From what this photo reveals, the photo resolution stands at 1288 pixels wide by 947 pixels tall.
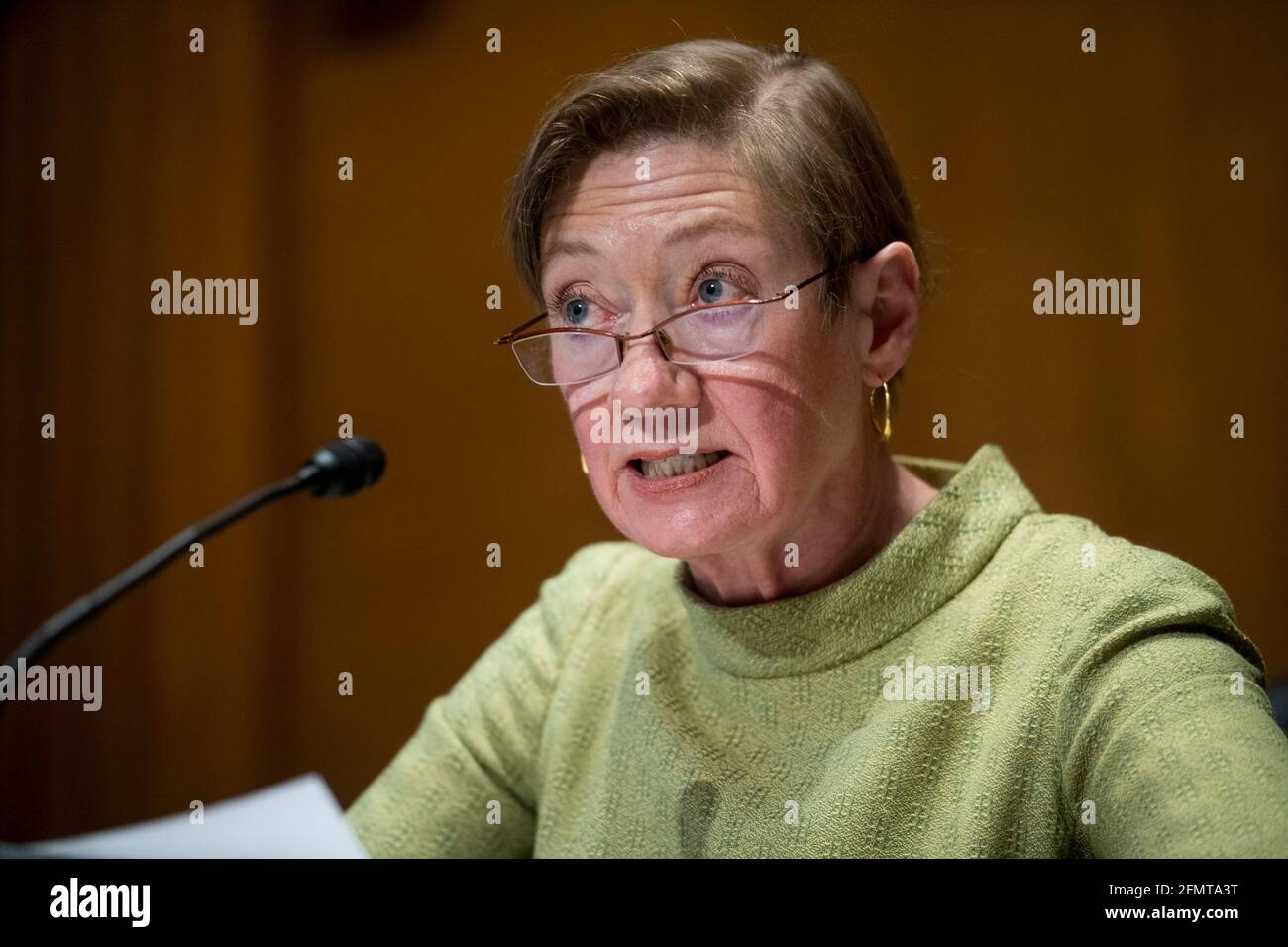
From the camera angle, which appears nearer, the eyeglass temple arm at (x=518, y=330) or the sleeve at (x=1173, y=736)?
the sleeve at (x=1173, y=736)

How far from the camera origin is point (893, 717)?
4.01ft

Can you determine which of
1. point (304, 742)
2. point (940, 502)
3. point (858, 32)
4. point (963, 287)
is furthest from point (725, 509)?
point (304, 742)

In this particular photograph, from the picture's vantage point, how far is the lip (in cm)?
126

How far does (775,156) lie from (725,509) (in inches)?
13.7

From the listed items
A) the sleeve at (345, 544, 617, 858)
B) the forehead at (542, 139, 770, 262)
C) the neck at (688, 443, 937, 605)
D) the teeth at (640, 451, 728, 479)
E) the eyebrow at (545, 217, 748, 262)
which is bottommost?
the sleeve at (345, 544, 617, 858)

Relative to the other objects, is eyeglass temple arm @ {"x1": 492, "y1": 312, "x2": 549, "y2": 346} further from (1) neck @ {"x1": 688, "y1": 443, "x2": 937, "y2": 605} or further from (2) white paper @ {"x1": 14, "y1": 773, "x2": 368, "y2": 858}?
(2) white paper @ {"x1": 14, "y1": 773, "x2": 368, "y2": 858}

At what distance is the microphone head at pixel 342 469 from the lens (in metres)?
1.26

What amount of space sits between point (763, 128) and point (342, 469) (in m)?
0.53

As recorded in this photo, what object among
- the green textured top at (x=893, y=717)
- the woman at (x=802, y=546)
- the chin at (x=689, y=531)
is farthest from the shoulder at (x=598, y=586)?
the chin at (x=689, y=531)

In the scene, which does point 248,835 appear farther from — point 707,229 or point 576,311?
point 707,229

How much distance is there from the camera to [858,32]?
77.4 inches

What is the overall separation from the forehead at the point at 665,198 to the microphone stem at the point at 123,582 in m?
0.39

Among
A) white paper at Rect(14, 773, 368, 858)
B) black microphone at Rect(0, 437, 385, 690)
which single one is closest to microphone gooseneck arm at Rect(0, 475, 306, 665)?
black microphone at Rect(0, 437, 385, 690)

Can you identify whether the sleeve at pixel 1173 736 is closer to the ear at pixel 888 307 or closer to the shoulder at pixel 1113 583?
the shoulder at pixel 1113 583
